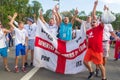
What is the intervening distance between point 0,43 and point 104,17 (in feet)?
12.9

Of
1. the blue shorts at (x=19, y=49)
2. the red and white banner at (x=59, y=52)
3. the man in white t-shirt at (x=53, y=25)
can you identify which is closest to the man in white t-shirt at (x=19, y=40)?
the blue shorts at (x=19, y=49)

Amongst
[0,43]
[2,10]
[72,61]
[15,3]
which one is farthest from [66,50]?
[15,3]

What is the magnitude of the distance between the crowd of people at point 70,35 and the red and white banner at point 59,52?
0.29 m

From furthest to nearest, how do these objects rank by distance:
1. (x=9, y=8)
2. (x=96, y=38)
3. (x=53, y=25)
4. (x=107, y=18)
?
(x=9, y=8) < (x=53, y=25) < (x=96, y=38) < (x=107, y=18)

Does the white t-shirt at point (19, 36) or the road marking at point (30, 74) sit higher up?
the white t-shirt at point (19, 36)

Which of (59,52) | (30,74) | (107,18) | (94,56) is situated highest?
(107,18)

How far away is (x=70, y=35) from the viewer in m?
11.9

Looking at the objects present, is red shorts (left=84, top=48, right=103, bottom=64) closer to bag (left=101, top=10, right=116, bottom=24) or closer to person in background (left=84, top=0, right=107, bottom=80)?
person in background (left=84, top=0, right=107, bottom=80)

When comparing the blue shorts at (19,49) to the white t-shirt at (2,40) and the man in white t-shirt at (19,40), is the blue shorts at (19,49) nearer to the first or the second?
the man in white t-shirt at (19,40)

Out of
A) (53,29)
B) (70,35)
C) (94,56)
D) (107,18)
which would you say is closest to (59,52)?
(70,35)

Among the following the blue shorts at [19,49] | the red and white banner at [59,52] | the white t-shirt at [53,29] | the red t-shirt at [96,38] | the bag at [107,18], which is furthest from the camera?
the white t-shirt at [53,29]

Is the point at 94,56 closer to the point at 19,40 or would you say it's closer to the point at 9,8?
the point at 19,40

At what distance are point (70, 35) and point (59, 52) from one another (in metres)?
0.75

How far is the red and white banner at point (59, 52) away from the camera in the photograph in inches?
443
